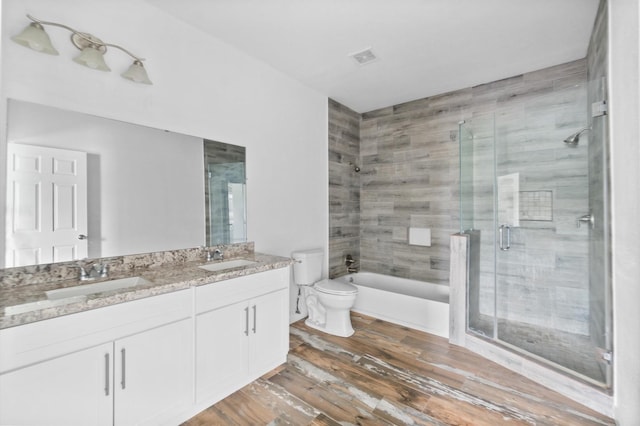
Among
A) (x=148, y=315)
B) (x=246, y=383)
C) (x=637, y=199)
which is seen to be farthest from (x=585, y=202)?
(x=148, y=315)

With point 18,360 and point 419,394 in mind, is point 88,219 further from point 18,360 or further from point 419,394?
point 419,394

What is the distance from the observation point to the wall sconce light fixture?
1.38 m

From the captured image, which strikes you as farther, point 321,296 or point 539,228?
point 321,296

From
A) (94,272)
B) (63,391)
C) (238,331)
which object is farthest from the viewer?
(238,331)

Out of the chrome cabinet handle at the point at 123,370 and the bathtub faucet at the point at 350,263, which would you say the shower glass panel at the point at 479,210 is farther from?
the chrome cabinet handle at the point at 123,370

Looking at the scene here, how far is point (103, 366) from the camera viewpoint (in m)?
1.26

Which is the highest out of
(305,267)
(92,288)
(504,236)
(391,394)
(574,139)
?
(574,139)

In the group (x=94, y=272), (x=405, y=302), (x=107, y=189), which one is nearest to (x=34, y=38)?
(x=107, y=189)

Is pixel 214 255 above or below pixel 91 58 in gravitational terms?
below

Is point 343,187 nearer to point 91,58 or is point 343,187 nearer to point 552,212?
point 552,212

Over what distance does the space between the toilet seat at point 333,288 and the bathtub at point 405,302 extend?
0.52 meters

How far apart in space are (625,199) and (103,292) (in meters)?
2.70

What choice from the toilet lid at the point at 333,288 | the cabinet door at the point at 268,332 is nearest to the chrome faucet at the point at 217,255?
the cabinet door at the point at 268,332

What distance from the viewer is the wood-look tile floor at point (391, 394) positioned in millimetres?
1628
